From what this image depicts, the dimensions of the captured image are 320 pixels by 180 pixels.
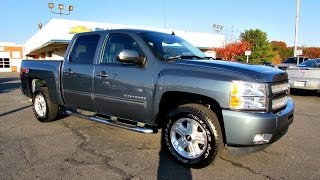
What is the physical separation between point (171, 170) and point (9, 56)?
68930mm

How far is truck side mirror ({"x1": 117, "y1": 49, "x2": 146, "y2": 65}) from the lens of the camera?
5.21 metres

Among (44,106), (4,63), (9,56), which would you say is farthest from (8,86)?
(9,56)

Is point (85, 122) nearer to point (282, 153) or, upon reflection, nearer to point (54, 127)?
point (54, 127)

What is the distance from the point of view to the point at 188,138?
4.90 metres

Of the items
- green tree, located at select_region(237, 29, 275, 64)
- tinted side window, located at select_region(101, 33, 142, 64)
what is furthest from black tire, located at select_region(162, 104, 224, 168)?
green tree, located at select_region(237, 29, 275, 64)

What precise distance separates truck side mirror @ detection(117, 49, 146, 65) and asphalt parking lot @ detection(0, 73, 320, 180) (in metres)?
1.42

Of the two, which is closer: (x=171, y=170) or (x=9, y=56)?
(x=171, y=170)

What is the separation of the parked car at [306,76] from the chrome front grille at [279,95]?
847 centimetres

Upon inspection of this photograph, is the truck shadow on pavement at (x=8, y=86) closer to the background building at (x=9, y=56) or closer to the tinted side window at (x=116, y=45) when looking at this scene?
the tinted side window at (x=116, y=45)

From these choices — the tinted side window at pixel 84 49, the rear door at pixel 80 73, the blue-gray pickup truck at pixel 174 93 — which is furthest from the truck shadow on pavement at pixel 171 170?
the tinted side window at pixel 84 49

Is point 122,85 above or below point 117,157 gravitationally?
above

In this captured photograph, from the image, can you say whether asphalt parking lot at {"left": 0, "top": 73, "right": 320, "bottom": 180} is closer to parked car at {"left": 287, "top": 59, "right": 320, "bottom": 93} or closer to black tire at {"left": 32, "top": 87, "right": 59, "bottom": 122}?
black tire at {"left": 32, "top": 87, "right": 59, "bottom": 122}

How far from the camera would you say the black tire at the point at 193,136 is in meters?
4.60

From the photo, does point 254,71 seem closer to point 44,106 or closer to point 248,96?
point 248,96
